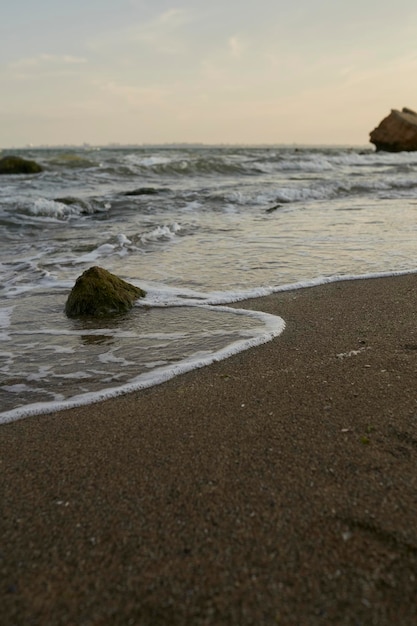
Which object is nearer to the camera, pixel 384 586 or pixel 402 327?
pixel 384 586

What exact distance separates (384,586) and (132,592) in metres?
0.68

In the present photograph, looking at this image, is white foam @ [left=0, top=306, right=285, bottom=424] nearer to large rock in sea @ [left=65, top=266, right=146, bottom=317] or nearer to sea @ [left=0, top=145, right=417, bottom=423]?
sea @ [left=0, top=145, right=417, bottom=423]

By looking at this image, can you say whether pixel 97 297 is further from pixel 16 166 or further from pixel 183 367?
pixel 16 166

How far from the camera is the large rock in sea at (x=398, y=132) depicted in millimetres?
31906

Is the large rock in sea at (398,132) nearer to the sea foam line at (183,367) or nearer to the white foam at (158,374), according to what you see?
the sea foam line at (183,367)

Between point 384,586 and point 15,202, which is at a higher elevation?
point 15,202

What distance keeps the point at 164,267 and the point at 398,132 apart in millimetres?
31514

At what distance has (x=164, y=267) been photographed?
18.8 feet

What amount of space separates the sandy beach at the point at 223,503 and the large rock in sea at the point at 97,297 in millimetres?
1566

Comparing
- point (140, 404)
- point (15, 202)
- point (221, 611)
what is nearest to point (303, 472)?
point (221, 611)

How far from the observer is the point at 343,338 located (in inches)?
129

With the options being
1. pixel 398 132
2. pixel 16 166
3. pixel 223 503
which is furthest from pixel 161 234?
pixel 398 132

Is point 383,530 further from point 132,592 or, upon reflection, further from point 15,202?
point 15,202

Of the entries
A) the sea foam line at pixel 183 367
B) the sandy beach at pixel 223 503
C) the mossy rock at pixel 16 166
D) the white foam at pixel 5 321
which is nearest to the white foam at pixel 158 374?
the sea foam line at pixel 183 367
